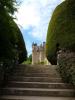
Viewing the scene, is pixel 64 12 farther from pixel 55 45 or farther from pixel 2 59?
pixel 2 59

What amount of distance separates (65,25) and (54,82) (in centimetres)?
384

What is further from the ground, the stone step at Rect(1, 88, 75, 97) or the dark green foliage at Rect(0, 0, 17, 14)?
the dark green foliage at Rect(0, 0, 17, 14)

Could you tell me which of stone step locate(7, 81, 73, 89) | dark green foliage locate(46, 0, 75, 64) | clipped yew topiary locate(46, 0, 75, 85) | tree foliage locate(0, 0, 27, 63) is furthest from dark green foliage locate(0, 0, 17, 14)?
dark green foliage locate(46, 0, 75, 64)

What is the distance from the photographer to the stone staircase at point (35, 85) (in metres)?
10.6

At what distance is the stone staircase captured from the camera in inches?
419

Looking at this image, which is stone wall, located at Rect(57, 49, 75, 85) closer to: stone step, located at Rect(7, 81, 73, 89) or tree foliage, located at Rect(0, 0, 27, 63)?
stone step, located at Rect(7, 81, 73, 89)

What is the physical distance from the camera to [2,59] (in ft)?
36.9

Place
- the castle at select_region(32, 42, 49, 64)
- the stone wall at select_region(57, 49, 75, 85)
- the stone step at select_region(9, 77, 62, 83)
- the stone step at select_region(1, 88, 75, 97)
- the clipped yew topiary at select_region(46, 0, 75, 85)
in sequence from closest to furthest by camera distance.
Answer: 1. the stone step at select_region(1, 88, 75, 97)
2. the stone wall at select_region(57, 49, 75, 85)
3. the stone step at select_region(9, 77, 62, 83)
4. the clipped yew topiary at select_region(46, 0, 75, 85)
5. the castle at select_region(32, 42, 49, 64)

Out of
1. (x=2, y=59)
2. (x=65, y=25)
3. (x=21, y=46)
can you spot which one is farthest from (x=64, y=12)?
(x=2, y=59)

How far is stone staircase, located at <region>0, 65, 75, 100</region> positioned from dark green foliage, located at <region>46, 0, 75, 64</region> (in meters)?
1.42

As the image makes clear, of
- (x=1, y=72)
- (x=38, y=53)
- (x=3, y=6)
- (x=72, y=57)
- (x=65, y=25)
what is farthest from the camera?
(x=38, y=53)

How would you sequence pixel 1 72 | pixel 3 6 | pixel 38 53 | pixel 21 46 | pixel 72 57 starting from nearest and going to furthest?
pixel 3 6 → pixel 1 72 → pixel 72 57 → pixel 21 46 → pixel 38 53

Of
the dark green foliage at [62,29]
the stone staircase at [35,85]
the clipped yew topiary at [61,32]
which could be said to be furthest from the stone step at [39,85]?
the dark green foliage at [62,29]

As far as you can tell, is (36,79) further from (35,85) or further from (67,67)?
(67,67)
